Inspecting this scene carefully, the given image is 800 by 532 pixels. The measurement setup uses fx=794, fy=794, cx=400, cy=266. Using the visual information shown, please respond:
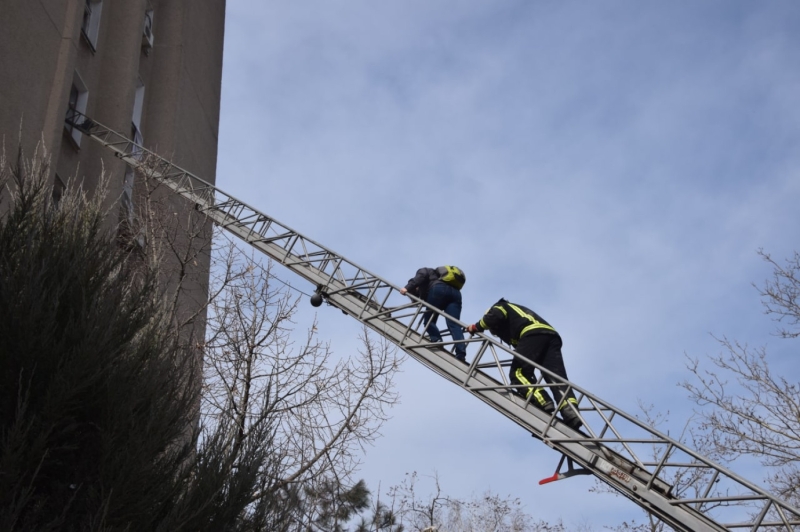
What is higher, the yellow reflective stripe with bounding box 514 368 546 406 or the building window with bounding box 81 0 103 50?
the building window with bounding box 81 0 103 50

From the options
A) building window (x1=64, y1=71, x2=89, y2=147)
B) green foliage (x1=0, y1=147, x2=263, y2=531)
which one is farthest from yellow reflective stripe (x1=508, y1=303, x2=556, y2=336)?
building window (x1=64, y1=71, x2=89, y2=147)

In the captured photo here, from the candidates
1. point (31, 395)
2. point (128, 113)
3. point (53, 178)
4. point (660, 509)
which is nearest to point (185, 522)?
point (31, 395)

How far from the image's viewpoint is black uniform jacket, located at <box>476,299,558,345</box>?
8.88 metres

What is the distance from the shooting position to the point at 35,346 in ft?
19.4

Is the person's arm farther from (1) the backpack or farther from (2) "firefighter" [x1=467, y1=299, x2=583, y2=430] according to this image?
(1) the backpack

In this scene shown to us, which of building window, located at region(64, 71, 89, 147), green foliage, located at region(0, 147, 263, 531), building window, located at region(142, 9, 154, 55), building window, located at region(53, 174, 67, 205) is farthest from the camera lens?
building window, located at region(142, 9, 154, 55)

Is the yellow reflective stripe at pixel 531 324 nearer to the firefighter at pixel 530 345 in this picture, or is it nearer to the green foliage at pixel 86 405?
the firefighter at pixel 530 345

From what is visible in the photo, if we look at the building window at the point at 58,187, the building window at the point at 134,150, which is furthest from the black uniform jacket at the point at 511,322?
the building window at the point at 58,187

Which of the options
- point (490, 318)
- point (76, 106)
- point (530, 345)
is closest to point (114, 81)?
point (76, 106)

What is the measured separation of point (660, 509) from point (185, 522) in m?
4.46

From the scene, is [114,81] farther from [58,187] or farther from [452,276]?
[452,276]

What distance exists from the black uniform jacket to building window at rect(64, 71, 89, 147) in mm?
8798

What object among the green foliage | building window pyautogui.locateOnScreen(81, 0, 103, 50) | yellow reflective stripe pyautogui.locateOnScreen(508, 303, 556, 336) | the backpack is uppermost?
building window pyautogui.locateOnScreen(81, 0, 103, 50)

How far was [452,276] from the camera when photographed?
10.6m
